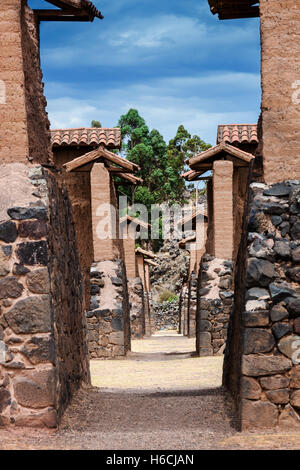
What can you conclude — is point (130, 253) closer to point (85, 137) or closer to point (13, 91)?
point (85, 137)

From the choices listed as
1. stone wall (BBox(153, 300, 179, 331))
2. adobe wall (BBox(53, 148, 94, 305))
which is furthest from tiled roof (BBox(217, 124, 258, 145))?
stone wall (BBox(153, 300, 179, 331))

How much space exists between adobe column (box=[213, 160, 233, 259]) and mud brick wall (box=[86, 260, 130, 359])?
8.09 ft

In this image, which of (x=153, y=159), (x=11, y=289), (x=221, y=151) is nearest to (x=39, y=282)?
(x=11, y=289)

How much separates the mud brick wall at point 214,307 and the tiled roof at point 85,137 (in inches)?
178

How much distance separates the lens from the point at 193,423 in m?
6.61

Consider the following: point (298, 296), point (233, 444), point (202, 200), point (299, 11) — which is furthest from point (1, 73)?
point (202, 200)

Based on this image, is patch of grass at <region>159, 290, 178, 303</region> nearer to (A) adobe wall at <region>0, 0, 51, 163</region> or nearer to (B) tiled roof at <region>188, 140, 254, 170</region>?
(B) tiled roof at <region>188, 140, 254, 170</region>

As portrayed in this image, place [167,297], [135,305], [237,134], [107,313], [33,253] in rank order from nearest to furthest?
[33,253], [107,313], [237,134], [135,305], [167,297]

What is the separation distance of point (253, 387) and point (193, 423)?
3.27ft

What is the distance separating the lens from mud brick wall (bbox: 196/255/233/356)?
46.7 feet

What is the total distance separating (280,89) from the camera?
6.74 meters

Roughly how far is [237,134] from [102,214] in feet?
13.5

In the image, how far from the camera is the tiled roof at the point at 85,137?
55.6 ft

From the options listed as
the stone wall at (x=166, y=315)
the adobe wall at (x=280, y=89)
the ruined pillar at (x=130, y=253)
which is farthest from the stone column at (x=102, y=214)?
the stone wall at (x=166, y=315)
